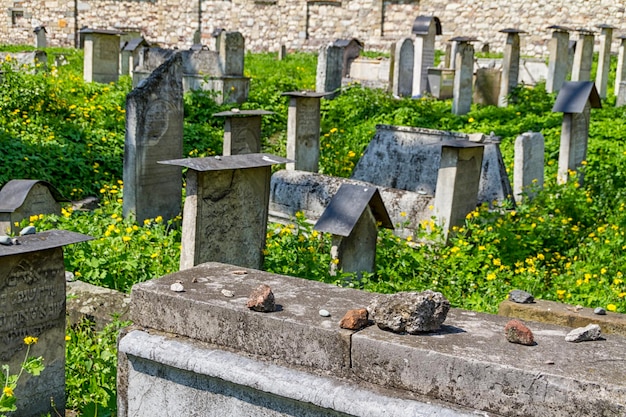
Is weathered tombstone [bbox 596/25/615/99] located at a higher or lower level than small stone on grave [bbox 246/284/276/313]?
higher

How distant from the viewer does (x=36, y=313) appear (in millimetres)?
5152

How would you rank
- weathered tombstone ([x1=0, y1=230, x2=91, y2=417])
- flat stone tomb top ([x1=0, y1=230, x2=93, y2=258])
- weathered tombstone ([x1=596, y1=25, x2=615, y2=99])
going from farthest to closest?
weathered tombstone ([x1=596, y1=25, x2=615, y2=99]) → weathered tombstone ([x1=0, y1=230, x2=91, y2=417]) → flat stone tomb top ([x1=0, y1=230, x2=93, y2=258])

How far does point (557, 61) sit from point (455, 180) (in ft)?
31.7

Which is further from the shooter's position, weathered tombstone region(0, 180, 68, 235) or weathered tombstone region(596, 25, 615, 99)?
weathered tombstone region(596, 25, 615, 99)

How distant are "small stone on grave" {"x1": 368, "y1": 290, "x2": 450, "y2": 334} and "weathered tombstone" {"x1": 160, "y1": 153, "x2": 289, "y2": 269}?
3.28 metres

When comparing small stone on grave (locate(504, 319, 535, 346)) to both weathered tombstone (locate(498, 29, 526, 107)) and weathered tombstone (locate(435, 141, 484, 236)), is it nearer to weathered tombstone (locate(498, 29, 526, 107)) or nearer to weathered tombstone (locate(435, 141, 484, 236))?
weathered tombstone (locate(435, 141, 484, 236))

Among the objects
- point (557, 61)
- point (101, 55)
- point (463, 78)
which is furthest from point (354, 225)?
point (557, 61)

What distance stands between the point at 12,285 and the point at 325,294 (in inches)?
79.1

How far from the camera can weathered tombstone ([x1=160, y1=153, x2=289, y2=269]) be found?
6.69 meters

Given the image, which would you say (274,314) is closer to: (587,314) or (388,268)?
(587,314)

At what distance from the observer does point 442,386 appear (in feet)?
10.4

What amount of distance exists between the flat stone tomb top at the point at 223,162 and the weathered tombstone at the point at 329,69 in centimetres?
995

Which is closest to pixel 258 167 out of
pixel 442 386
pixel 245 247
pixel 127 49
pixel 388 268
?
pixel 245 247

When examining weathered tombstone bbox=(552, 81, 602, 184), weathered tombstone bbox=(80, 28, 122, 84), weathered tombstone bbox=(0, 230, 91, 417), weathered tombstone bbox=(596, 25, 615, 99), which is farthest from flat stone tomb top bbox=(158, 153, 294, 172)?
weathered tombstone bbox=(596, 25, 615, 99)
